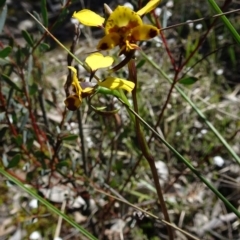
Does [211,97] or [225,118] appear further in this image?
[211,97]

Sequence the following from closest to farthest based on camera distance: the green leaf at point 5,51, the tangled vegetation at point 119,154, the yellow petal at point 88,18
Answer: the yellow petal at point 88,18 < the green leaf at point 5,51 < the tangled vegetation at point 119,154

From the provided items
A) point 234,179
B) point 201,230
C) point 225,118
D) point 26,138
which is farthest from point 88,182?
point 225,118

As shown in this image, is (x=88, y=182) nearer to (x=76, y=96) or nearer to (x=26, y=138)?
(x=26, y=138)

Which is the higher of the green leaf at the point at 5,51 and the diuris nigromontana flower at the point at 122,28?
the diuris nigromontana flower at the point at 122,28

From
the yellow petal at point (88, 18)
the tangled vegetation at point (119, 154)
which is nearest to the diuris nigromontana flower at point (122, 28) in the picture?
the yellow petal at point (88, 18)

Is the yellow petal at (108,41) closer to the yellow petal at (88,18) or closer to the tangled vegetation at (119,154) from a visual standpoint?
the yellow petal at (88,18)

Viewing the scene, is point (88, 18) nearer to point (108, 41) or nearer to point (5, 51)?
point (108, 41)

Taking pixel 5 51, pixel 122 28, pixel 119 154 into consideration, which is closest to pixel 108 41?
pixel 122 28
